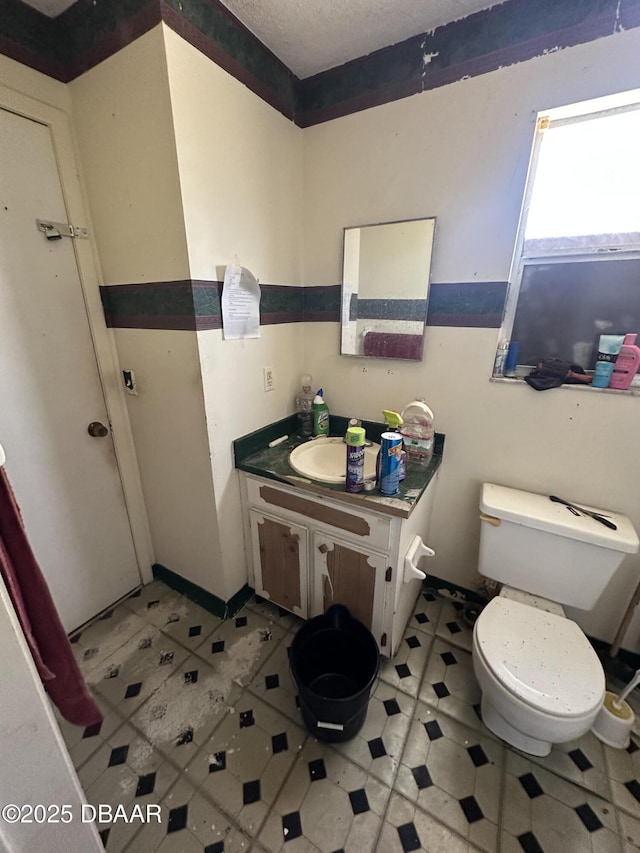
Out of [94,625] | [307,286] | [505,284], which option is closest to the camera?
[505,284]

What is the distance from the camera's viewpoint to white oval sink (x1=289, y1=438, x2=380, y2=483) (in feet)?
4.55

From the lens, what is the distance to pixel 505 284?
1.26m

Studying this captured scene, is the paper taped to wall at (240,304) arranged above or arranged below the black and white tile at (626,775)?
above

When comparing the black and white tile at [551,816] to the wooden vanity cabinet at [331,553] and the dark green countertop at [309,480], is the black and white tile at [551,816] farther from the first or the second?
the dark green countertop at [309,480]

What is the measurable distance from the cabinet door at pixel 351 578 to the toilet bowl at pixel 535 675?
0.36 meters

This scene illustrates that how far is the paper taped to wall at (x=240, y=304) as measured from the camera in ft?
4.20

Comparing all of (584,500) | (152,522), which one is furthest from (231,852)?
(584,500)

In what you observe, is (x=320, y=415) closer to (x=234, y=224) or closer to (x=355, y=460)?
(x=355, y=460)

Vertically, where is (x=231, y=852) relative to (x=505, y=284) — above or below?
below

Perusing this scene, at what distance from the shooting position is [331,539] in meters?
1.32

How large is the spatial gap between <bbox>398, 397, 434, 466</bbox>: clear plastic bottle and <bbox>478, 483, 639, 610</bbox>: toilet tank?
0.29 m

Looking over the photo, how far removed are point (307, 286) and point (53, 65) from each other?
3.70 feet

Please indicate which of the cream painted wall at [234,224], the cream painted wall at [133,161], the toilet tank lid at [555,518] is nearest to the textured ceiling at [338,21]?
the cream painted wall at [234,224]

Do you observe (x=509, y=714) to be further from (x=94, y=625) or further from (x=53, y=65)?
(x=53, y=65)
